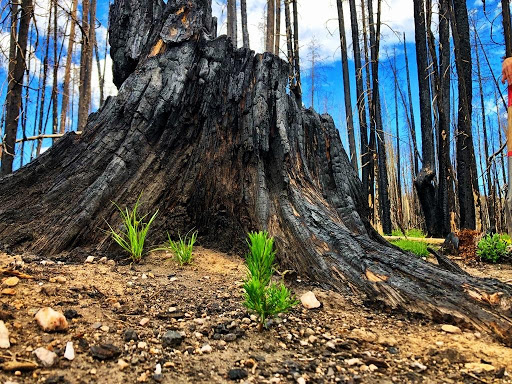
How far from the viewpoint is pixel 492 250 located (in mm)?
5340

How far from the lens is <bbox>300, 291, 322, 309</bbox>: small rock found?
2.31 m

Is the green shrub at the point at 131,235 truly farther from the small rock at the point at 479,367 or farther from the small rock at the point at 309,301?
the small rock at the point at 479,367

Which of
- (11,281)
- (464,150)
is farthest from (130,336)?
(464,150)

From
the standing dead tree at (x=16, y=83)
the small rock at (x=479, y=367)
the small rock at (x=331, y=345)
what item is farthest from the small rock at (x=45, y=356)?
the standing dead tree at (x=16, y=83)

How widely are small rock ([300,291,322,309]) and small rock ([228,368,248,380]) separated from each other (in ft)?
2.67

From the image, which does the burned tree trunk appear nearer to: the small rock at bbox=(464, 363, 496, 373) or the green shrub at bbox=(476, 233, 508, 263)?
the small rock at bbox=(464, 363, 496, 373)

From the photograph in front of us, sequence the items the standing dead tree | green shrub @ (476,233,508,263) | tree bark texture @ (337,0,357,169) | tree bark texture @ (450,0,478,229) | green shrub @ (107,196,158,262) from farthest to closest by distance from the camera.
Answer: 1. tree bark texture @ (337,0,357,169)
2. tree bark texture @ (450,0,478,229)
3. green shrub @ (476,233,508,263)
4. the standing dead tree
5. green shrub @ (107,196,158,262)

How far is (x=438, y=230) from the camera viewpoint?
25.9ft

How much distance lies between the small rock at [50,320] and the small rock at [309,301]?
135 cm

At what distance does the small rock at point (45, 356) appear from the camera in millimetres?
1508

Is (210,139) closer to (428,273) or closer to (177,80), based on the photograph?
(177,80)

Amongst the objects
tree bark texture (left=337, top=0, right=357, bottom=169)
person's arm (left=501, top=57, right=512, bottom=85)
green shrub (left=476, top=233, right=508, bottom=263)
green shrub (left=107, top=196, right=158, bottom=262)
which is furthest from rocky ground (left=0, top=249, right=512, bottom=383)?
tree bark texture (left=337, top=0, right=357, bottom=169)

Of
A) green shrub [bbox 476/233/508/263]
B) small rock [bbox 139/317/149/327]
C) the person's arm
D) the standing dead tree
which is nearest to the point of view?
small rock [bbox 139/317/149/327]

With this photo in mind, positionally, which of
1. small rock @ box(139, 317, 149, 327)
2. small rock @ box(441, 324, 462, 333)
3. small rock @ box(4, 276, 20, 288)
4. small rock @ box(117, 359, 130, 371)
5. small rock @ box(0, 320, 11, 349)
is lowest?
small rock @ box(441, 324, 462, 333)
